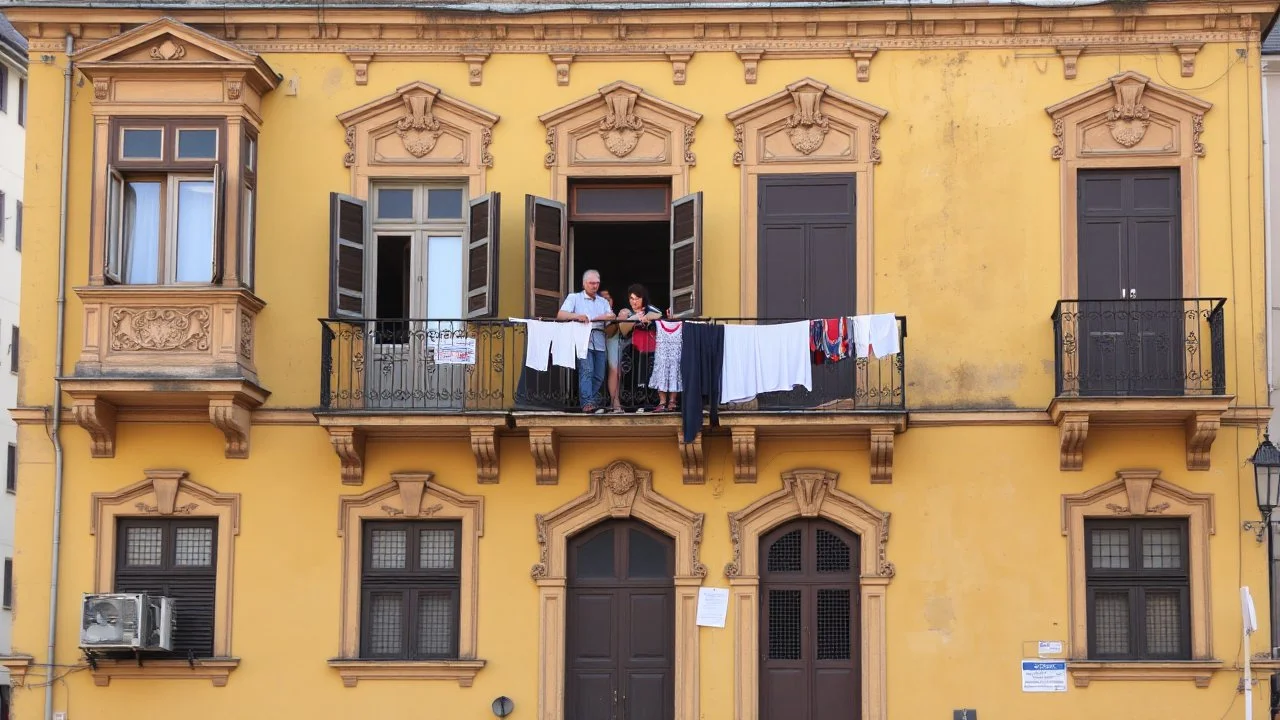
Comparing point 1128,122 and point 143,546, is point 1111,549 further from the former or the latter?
point 143,546

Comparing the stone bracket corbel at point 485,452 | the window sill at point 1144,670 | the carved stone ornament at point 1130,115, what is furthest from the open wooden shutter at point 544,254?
the window sill at point 1144,670

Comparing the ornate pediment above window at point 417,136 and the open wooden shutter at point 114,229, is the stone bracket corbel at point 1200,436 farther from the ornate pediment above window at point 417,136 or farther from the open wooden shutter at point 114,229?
the open wooden shutter at point 114,229

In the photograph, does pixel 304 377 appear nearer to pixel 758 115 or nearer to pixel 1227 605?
pixel 758 115

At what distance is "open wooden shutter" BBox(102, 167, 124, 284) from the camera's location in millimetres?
21234

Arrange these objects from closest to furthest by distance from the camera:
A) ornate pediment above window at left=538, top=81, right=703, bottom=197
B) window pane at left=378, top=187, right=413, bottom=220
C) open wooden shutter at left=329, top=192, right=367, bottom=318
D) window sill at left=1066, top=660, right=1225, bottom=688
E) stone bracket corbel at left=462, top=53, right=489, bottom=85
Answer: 1. window sill at left=1066, top=660, right=1225, bottom=688
2. open wooden shutter at left=329, top=192, right=367, bottom=318
3. ornate pediment above window at left=538, top=81, right=703, bottom=197
4. stone bracket corbel at left=462, top=53, right=489, bottom=85
5. window pane at left=378, top=187, right=413, bottom=220

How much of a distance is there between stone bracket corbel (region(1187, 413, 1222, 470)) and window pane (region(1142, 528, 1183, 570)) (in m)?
0.75

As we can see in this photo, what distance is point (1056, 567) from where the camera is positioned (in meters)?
20.8

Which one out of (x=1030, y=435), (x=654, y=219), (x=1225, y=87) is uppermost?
(x=1225, y=87)

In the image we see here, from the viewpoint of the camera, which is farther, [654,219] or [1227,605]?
[654,219]

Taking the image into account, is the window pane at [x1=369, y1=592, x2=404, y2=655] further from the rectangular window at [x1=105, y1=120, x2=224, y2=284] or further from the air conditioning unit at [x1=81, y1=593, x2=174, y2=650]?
the rectangular window at [x1=105, y1=120, x2=224, y2=284]

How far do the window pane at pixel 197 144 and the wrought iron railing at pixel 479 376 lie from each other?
230cm

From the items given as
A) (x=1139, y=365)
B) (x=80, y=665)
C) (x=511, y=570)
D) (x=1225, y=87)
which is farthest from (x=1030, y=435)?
(x=80, y=665)

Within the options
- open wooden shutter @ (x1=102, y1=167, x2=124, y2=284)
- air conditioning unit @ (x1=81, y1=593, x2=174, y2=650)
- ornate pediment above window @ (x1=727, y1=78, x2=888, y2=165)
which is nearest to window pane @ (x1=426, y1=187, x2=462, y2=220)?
ornate pediment above window @ (x1=727, y1=78, x2=888, y2=165)

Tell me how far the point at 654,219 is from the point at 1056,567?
5.83m
